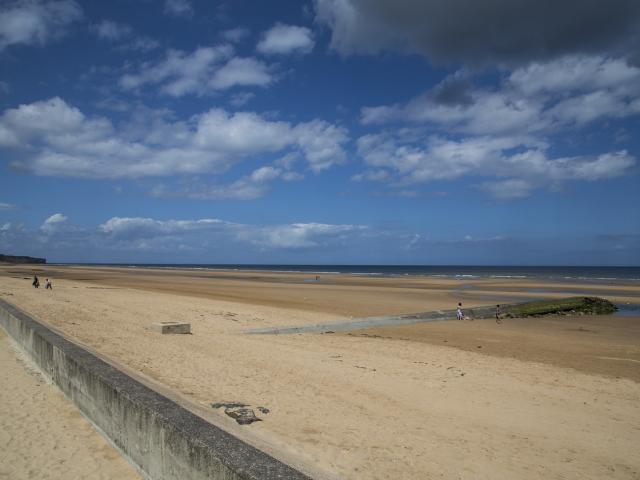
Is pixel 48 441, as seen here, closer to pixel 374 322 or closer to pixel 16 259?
pixel 374 322

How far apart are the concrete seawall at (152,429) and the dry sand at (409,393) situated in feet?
2.85

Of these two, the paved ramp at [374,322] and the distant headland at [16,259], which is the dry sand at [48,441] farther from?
the distant headland at [16,259]

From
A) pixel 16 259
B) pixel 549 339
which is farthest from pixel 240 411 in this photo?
pixel 16 259

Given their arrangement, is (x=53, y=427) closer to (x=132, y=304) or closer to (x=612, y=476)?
(x=612, y=476)

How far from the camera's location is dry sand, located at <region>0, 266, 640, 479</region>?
17.0ft

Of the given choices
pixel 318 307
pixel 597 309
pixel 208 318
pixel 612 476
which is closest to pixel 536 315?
pixel 597 309

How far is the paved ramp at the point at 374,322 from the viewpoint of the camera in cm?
1421

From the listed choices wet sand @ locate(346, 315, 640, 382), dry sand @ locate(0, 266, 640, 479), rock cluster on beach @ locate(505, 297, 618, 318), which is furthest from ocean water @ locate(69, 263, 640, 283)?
dry sand @ locate(0, 266, 640, 479)

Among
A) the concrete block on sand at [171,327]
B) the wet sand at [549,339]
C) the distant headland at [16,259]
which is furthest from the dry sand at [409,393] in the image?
the distant headland at [16,259]

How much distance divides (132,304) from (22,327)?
11.2m

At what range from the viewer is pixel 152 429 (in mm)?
4105

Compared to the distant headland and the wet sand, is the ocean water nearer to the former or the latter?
the wet sand

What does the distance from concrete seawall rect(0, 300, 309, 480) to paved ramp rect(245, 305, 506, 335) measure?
788 centimetres

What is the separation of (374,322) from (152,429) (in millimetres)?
13270
